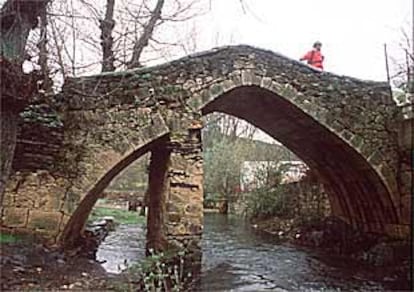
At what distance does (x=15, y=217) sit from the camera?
19.8ft

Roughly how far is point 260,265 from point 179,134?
2276mm

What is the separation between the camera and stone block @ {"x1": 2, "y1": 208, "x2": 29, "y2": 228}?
A: 237 inches

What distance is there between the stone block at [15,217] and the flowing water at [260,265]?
1.07 m

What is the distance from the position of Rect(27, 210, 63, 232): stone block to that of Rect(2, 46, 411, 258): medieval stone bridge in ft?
0.04

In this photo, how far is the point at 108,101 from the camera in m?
6.45

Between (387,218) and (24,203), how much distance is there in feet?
17.5

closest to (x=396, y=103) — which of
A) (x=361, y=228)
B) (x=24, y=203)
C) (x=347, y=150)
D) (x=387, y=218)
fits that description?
(x=347, y=150)

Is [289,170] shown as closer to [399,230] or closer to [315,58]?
[315,58]

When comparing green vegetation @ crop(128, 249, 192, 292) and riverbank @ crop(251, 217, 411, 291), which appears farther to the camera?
riverbank @ crop(251, 217, 411, 291)

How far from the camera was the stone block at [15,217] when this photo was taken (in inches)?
237

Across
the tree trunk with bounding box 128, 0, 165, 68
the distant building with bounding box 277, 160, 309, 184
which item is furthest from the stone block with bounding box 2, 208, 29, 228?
the distant building with bounding box 277, 160, 309, 184

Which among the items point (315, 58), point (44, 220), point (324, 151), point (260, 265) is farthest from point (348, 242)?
point (44, 220)

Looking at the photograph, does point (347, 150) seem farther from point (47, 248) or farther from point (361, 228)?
point (47, 248)

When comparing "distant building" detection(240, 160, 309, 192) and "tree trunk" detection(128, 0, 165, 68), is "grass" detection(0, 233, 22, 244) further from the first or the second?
"distant building" detection(240, 160, 309, 192)
